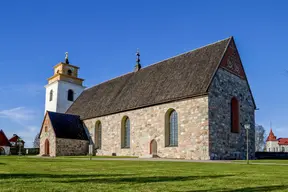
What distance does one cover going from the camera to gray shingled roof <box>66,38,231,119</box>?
2603cm

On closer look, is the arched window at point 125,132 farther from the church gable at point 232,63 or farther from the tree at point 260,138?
the tree at point 260,138

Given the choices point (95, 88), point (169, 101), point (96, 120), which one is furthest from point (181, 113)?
point (95, 88)

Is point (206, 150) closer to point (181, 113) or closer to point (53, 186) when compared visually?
point (181, 113)

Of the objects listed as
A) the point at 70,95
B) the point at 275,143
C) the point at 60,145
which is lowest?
the point at 275,143

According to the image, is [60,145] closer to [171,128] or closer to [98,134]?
[98,134]

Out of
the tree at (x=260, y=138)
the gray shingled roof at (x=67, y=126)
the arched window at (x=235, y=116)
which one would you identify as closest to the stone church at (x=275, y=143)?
the tree at (x=260, y=138)

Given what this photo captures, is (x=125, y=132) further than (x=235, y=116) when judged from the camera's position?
Yes

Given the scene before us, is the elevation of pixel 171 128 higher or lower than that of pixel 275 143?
higher

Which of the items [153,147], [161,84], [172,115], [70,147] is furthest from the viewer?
[70,147]

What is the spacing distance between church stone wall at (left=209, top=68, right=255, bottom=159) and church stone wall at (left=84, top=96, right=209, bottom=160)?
0.78 meters

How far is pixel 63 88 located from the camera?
4675 centimetres

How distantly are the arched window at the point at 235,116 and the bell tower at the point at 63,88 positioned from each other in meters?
27.7

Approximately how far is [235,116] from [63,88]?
28.6m

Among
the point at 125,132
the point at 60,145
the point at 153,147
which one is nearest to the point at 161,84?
the point at 153,147
